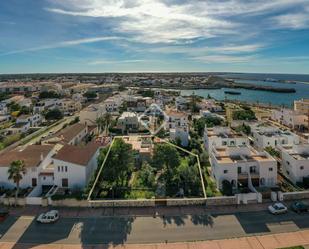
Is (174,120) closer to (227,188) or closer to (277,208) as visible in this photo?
(227,188)

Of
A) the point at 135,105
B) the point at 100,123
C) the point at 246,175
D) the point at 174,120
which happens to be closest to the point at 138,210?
the point at 246,175

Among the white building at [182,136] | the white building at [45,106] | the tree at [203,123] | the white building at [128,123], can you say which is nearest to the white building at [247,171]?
the white building at [182,136]

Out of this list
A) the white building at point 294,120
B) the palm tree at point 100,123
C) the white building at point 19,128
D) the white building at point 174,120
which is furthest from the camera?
the palm tree at point 100,123

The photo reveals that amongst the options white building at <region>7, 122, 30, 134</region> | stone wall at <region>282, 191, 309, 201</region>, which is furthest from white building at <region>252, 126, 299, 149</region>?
white building at <region>7, 122, 30, 134</region>

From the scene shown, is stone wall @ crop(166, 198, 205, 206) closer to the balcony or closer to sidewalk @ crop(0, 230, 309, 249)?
sidewalk @ crop(0, 230, 309, 249)

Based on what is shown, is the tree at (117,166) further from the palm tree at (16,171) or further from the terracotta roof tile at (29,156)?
the palm tree at (16,171)

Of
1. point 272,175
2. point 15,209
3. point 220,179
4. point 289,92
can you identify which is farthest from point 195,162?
point 289,92

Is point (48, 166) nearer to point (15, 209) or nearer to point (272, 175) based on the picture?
point (15, 209)
